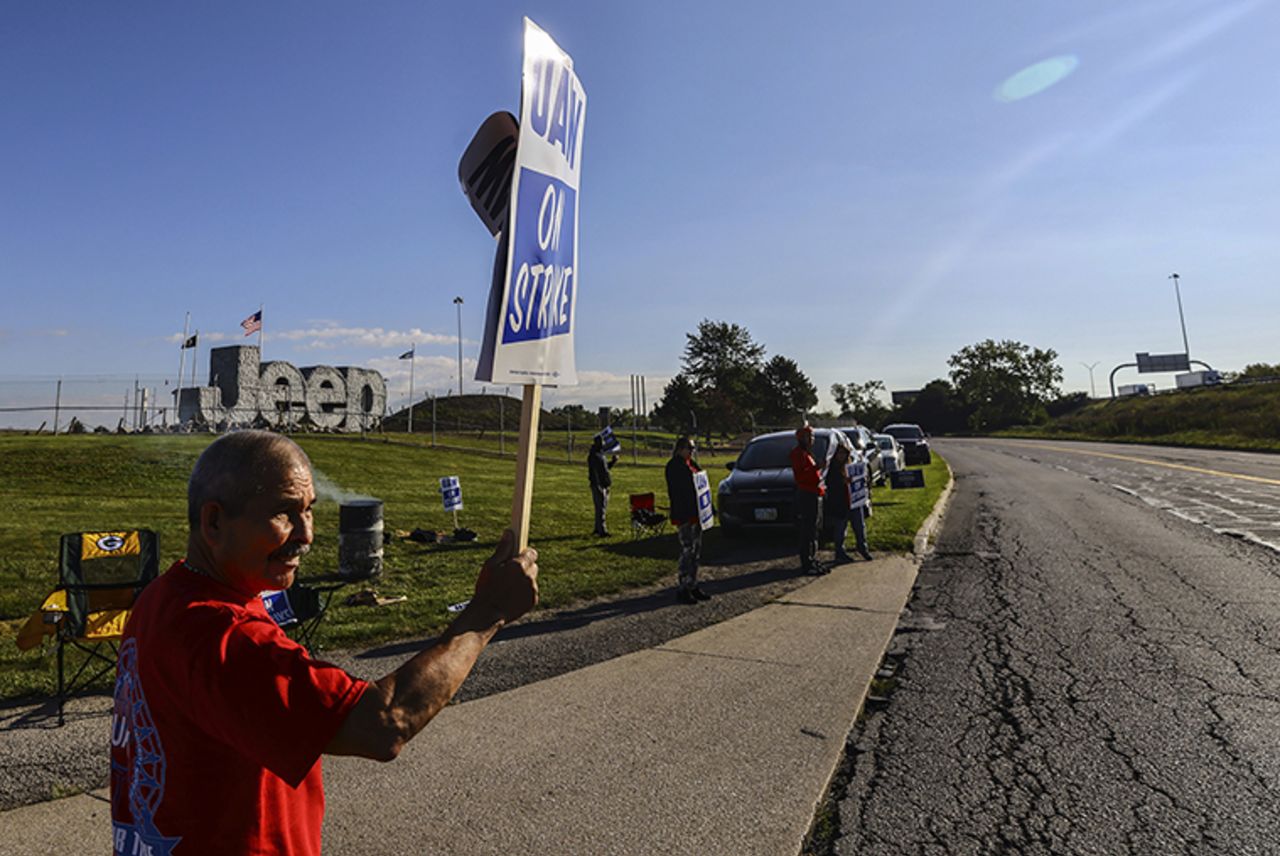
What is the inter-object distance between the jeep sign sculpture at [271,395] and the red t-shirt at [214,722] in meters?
34.8

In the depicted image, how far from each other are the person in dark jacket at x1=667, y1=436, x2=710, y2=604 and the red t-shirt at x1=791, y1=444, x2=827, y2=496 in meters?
1.68

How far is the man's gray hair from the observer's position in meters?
1.50

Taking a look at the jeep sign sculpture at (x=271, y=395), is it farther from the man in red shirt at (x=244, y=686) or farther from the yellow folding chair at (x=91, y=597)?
the man in red shirt at (x=244, y=686)

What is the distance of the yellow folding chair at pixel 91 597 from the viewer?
500cm

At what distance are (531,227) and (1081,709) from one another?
4723 mm

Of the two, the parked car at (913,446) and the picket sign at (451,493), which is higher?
the parked car at (913,446)

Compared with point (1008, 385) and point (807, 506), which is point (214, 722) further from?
point (1008, 385)

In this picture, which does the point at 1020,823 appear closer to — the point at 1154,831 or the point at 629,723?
the point at 1154,831

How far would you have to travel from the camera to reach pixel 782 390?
8288 cm

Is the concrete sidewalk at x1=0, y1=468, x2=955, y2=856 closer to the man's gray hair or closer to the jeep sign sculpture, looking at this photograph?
the man's gray hair

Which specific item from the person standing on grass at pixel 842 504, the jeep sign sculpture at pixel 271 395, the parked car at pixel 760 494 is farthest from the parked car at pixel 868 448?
the jeep sign sculpture at pixel 271 395

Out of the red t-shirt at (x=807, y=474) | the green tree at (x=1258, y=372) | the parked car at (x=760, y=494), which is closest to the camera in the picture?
the red t-shirt at (x=807, y=474)

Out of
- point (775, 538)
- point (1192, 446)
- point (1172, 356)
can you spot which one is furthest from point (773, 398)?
point (775, 538)

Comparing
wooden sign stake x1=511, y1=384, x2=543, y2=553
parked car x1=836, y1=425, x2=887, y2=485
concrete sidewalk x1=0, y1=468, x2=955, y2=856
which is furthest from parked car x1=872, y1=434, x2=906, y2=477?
wooden sign stake x1=511, y1=384, x2=543, y2=553
